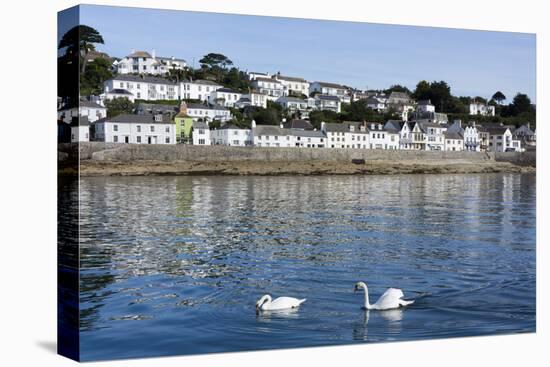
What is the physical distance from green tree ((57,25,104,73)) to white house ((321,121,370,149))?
3.96m

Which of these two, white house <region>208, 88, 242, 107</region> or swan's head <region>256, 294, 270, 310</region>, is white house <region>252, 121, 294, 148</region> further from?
swan's head <region>256, 294, 270, 310</region>

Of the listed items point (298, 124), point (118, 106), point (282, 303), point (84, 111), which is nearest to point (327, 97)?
point (298, 124)

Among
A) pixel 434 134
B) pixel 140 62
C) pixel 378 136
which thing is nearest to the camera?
pixel 140 62

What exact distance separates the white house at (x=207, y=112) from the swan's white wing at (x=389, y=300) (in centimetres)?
346

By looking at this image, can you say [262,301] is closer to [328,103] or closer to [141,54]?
[141,54]

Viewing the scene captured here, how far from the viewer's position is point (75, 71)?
6504 millimetres

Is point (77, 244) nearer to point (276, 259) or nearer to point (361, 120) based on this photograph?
point (276, 259)

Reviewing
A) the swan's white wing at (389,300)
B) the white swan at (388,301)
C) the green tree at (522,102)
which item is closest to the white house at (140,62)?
the white swan at (388,301)

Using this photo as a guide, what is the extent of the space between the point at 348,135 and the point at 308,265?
2213mm

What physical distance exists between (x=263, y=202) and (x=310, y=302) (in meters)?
7.20

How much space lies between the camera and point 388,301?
789cm

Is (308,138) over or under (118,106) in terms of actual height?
under

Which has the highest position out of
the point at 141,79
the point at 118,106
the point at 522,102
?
the point at 141,79

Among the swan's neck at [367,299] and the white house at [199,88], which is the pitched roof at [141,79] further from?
the swan's neck at [367,299]
